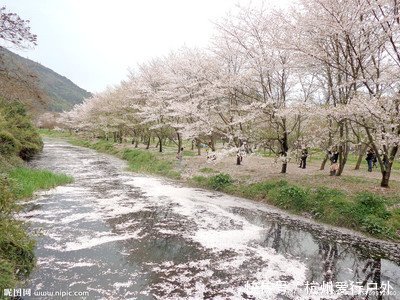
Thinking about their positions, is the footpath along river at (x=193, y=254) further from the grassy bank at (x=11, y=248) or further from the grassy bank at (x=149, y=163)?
the grassy bank at (x=149, y=163)

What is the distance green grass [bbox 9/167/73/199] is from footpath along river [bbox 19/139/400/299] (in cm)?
75

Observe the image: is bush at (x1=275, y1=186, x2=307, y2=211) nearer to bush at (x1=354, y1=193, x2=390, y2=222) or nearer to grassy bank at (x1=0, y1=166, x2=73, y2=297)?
bush at (x1=354, y1=193, x2=390, y2=222)

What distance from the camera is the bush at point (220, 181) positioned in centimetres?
2053

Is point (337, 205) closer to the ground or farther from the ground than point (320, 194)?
closer to the ground

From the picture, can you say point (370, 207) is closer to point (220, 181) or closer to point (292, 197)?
point (292, 197)

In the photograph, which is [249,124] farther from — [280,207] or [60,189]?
[60,189]

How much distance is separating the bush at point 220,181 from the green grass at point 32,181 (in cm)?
965

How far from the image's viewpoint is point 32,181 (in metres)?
17.7

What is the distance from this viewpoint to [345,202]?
1426 cm

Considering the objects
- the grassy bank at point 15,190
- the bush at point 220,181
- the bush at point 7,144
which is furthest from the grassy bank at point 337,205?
the bush at point 7,144

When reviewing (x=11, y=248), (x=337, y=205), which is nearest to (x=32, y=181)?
(x=11, y=248)

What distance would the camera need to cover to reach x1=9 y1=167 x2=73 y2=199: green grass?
1588cm

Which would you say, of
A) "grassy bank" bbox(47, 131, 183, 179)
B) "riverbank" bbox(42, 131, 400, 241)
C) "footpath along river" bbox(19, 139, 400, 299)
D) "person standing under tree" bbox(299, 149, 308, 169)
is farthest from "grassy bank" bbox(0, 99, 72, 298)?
"person standing under tree" bbox(299, 149, 308, 169)

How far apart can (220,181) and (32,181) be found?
1140 cm
